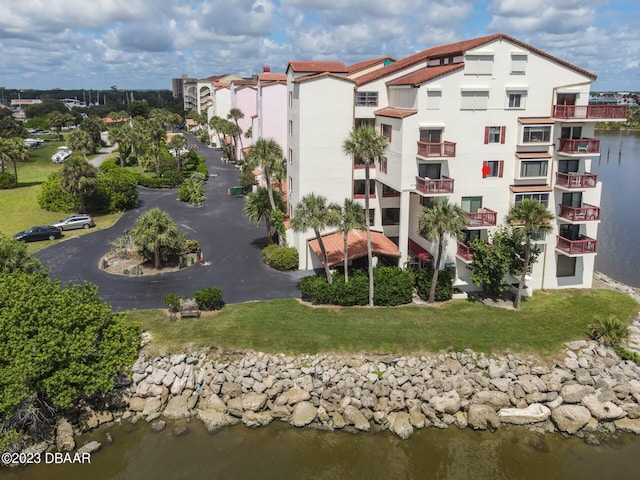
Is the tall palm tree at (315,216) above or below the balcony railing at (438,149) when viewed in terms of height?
below

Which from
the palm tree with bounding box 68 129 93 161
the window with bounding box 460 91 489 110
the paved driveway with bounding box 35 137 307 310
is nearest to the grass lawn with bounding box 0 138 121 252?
the paved driveway with bounding box 35 137 307 310

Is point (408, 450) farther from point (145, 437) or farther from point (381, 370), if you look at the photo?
point (145, 437)

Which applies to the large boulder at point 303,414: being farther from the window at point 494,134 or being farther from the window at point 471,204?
the window at point 494,134

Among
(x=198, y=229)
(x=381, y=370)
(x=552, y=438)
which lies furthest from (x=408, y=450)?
(x=198, y=229)

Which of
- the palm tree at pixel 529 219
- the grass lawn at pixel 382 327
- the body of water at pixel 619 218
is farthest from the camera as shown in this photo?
the body of water at pixel 619 218

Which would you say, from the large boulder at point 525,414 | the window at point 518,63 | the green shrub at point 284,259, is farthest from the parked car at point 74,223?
the large boulder at point 525,414

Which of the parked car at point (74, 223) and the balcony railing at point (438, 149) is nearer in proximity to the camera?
the balcony railing at point (438, 149)

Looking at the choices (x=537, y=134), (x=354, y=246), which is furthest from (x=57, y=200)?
(x=537, y=134)
